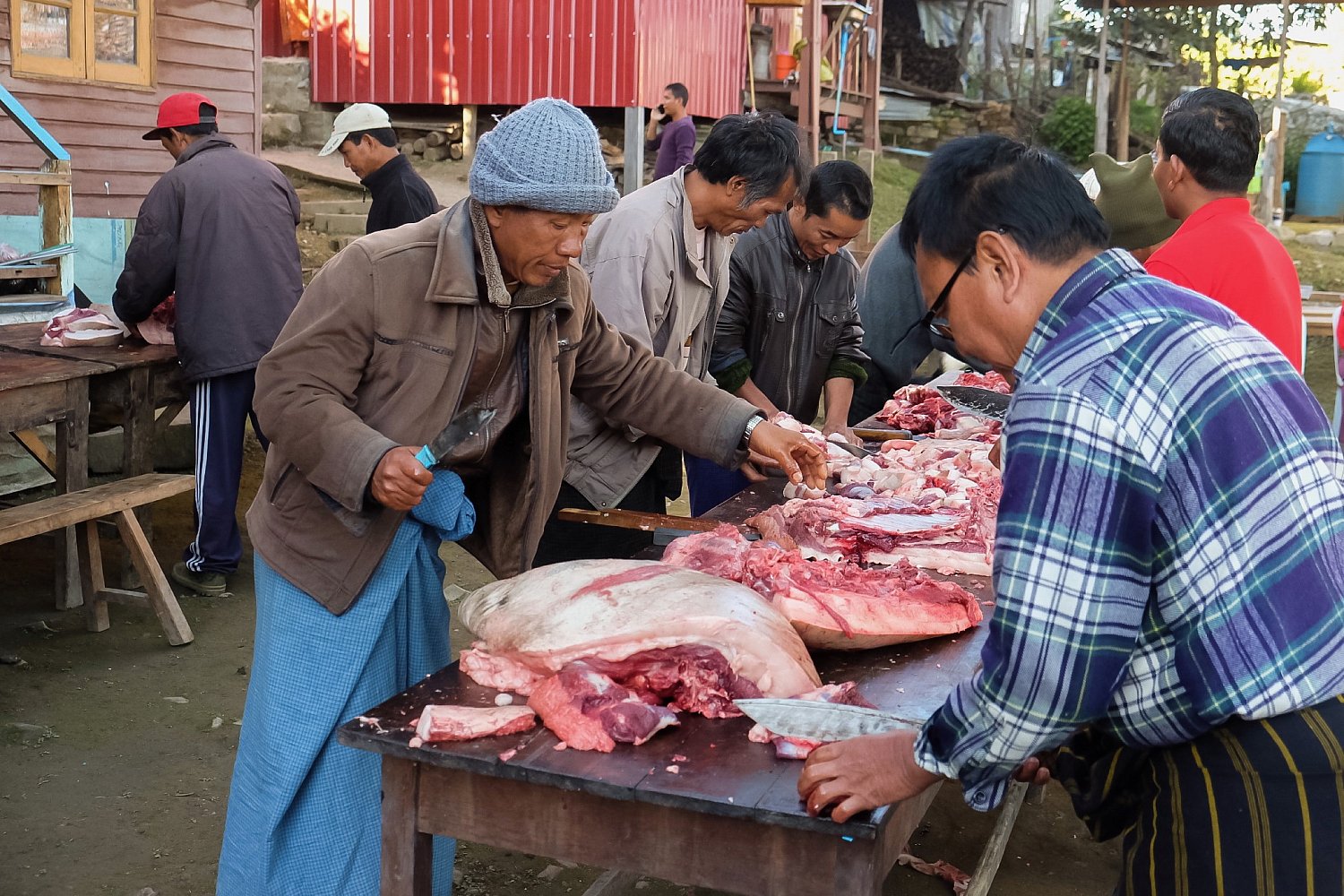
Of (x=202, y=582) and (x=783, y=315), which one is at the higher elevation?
(x=783, y=315)

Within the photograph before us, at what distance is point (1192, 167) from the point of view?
4.32 metres

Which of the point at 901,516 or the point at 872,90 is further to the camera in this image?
the point at 872,90

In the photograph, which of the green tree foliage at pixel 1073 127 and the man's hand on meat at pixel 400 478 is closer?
the man's hand on meat at pixel 400 478

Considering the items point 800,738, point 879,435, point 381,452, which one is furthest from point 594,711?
point 879,435

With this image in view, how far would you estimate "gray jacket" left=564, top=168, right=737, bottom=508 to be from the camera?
4152mm

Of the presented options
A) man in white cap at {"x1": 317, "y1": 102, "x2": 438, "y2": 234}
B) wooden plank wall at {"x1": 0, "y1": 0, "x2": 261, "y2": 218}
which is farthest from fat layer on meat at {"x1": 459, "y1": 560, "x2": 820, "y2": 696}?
wooden plank wall at {"x1": 0, "y1": 0, "x2": 261, "y2": 218}

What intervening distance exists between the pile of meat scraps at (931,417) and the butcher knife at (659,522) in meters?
1.88

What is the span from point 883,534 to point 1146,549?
6.16ft

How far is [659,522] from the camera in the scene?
3.60 m

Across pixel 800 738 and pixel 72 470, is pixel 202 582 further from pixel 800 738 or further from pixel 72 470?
pixel 800 738

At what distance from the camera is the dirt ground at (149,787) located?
4.04m

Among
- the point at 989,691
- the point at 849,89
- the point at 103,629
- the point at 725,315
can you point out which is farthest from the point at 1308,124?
the point at 989,691

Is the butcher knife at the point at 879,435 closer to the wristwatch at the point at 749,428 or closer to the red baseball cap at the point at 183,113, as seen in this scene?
the wristwatch at the point at 749,428

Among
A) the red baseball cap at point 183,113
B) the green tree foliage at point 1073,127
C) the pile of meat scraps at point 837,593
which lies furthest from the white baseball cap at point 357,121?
the green tree foliage at point 1073,127
